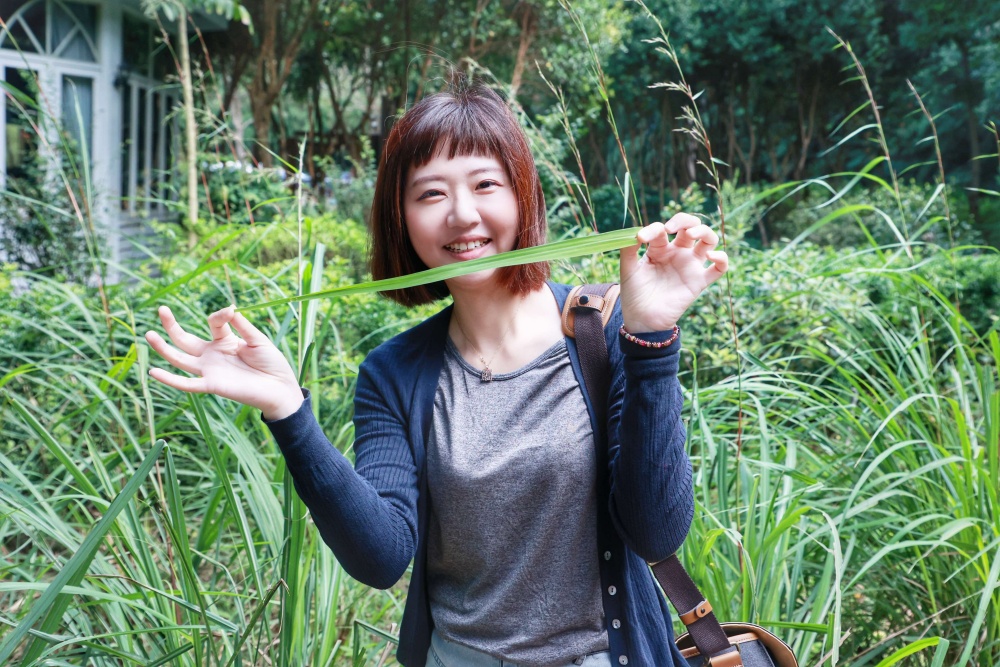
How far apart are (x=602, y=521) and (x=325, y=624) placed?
2.32 feet

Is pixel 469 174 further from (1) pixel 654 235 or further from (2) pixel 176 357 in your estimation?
(2) pixel 176 357

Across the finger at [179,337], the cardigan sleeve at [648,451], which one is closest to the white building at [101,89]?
the finger at [179,337]

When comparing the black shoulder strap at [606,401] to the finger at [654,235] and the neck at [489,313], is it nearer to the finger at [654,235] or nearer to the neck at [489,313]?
the neck at [489,313]

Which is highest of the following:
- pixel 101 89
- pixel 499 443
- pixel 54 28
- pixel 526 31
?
pixel 526 31

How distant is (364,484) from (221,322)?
11.5 inches

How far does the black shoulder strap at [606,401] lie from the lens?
4.13 feet

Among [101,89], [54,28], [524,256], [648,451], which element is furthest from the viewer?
[101,89]

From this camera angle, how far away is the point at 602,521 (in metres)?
1.26

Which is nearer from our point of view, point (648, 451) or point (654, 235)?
point (654, 235)

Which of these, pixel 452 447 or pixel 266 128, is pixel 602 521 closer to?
pixel 452 447

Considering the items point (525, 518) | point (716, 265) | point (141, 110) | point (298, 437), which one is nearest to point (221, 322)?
point (298, 437)

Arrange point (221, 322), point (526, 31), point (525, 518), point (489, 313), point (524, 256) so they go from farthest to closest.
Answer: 1. point (526, 31)
2. point (489, 313)
3. point (525, 518)
4. point (221, 322)
5. point (524, 256)

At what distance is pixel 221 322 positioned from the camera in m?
1.03

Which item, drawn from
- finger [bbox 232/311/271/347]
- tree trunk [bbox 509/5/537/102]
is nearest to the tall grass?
finger [bbox 232/311/271/347]
